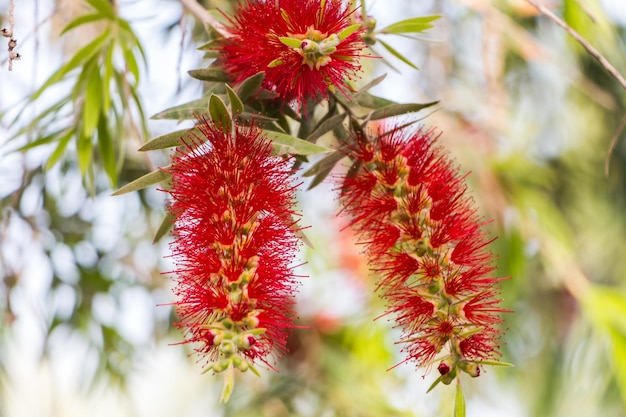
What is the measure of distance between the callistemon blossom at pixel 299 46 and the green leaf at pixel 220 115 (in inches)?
2.6

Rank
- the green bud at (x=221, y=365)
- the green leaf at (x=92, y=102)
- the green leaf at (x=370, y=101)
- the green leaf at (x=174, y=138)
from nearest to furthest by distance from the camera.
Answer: the green bud at (x=221, y=365), the green leaf at (x=174, y=138), the green leaf at (x=370, y=101), the green leaf at (x=92, y=102)

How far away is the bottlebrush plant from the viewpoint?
799 mm

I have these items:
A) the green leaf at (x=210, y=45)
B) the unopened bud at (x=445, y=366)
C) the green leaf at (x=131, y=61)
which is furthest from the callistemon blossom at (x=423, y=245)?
the green leaf at (x=131, y=61)

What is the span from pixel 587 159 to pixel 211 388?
163 centimetres

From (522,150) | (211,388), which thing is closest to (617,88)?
(522,150)

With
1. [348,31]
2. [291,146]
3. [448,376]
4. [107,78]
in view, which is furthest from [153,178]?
[107,78]

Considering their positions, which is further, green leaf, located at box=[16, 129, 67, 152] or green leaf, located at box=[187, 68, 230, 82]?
green leaf, located at box=[16, 129, 67, 152]

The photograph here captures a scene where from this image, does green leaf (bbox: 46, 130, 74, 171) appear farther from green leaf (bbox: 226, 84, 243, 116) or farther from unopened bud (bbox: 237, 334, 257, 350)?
unopened bud (bbox: 237, 334, 257, 350)

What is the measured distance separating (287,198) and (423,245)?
0.16m

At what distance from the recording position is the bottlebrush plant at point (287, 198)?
2.62 ft

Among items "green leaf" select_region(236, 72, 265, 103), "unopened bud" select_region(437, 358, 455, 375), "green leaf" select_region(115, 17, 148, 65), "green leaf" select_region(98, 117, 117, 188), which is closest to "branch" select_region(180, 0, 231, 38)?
"green leaf" select_region(236, 72, 265, 103)

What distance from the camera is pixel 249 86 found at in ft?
2.87

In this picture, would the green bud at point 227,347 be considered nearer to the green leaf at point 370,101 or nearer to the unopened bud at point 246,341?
the unopened bud at point 246,341

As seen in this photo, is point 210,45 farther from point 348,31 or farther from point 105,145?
point 105,145
